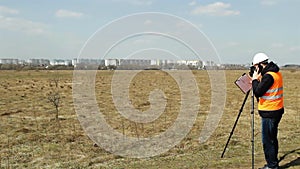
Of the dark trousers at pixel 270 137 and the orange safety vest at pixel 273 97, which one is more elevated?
the orange safety vest at pixel 273 97

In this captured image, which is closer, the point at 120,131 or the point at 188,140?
the point at 188,140

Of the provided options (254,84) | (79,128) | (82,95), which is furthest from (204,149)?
(82,95)

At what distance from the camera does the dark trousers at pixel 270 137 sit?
6527 millimetres

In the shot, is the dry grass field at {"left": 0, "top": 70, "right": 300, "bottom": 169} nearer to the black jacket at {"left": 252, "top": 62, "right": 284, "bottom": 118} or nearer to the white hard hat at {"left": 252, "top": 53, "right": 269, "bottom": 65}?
the black jacket at {"left": 252, "top": 62, "right": 284, "bottom": 118}

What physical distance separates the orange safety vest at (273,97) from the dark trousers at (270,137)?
238 mm

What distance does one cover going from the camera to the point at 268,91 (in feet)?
20.7

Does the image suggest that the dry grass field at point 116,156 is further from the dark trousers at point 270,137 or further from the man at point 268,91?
the man at point 268,91

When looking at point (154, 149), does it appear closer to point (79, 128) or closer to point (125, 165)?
point (125, 165)

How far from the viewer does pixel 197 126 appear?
1473cm

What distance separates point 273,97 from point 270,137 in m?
0.84

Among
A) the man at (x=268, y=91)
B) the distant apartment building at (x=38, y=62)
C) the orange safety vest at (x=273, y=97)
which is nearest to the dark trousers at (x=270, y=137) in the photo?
the man at (x=268, y=91)

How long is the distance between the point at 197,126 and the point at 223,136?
2740 millimetres

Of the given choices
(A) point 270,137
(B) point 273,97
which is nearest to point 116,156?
(A) point 270,137

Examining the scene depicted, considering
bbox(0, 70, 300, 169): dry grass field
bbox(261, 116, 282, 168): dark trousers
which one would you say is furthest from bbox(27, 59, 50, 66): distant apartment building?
bbox(261, 116, 282, 168): dark trousers
